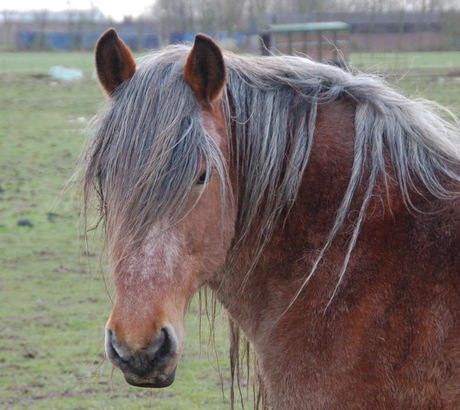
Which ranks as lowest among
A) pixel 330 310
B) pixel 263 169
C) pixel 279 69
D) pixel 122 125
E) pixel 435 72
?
pixel 435 72

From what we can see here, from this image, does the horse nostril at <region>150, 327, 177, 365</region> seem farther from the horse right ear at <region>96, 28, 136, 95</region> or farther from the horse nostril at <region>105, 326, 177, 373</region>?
the horse right ear at <region>96, 28, 136, 95</region>

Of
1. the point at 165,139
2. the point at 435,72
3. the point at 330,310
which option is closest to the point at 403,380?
the point at 330,310

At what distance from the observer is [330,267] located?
7.65 ft

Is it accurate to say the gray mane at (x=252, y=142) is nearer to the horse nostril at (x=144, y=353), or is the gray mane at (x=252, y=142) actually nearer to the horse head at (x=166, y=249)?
the horse head at (x=166, y=249)

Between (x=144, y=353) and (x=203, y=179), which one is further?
(x=203, y=179)

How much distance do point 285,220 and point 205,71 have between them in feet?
1.98

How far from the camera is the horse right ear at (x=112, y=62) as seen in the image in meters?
2.38

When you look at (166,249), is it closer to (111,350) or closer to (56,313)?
(111,350)

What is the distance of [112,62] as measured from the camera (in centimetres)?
244

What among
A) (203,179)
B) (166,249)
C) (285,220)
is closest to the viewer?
Result: (166,249)

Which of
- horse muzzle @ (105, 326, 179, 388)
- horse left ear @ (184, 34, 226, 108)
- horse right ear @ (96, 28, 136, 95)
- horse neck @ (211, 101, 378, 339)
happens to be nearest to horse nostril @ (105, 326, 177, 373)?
horse muzzle @ (105, 326, 179, 388)

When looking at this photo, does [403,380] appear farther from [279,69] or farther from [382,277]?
[279,69]

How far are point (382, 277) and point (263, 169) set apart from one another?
0.58 m

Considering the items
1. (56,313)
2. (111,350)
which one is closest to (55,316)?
(56,313)
